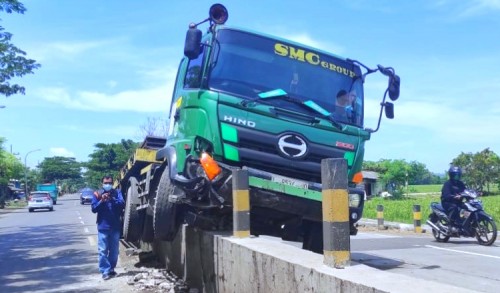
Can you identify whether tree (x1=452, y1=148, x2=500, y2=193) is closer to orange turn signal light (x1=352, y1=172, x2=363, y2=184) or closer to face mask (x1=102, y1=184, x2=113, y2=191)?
face mask (x1=102, y1=184, x2=113, y2=191)

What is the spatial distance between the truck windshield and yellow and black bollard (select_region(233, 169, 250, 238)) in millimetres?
1127

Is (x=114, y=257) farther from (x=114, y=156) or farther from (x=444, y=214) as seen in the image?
(x=114, y=156)

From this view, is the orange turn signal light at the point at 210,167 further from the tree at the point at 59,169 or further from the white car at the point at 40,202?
the tree at the point at 59,169

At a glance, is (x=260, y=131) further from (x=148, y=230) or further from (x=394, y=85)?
(x=148, y=230)

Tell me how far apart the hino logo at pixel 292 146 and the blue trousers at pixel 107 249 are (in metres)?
3.88

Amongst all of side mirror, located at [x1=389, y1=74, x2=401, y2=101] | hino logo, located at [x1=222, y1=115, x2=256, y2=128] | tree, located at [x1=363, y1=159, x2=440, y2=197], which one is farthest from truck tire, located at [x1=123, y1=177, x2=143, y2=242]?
tree, located at [x1=363, y1=159, x2=440, y2=197]

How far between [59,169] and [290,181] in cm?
11603

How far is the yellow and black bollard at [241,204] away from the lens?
5477mm

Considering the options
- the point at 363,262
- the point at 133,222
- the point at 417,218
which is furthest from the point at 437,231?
the point at 133,222

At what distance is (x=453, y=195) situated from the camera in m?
11.7

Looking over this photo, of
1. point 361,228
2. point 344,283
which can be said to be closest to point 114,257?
point 344,283

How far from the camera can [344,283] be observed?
123 inches

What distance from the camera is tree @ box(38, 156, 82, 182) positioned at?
372 feet

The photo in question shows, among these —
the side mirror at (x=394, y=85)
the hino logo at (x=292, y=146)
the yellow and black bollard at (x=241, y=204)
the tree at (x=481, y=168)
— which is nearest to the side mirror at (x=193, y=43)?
the hino logo at (x=292, y=146)
